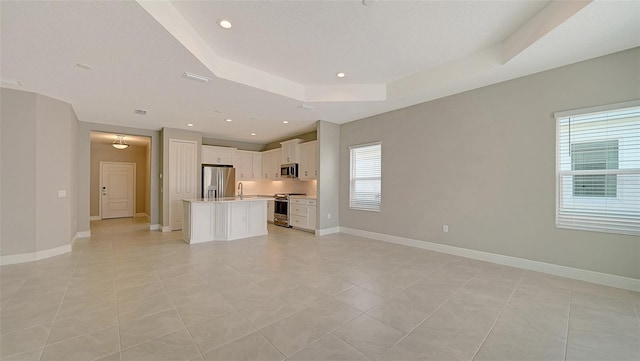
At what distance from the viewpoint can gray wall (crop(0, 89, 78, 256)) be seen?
3.89m

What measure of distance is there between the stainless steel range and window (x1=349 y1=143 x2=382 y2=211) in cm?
195

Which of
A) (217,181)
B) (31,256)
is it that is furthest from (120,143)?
(31,256)

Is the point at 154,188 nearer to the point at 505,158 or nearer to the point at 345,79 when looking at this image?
the point at 345,79

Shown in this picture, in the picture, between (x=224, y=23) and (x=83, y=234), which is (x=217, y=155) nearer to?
(x=83, y=234)

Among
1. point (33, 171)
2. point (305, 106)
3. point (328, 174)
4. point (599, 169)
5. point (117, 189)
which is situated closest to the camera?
point (599, 169)

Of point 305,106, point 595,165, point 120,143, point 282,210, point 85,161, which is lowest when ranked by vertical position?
point 282,210

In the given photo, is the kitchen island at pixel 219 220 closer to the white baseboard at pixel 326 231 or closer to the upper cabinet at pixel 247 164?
the white baseboard at pixel 326 231

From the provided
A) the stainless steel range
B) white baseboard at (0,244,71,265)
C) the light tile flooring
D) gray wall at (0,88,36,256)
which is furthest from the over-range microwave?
gray wall at (0,88,36,256)

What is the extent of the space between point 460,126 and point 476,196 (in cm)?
122

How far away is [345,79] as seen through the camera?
4.35 meters

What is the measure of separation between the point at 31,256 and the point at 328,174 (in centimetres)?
557

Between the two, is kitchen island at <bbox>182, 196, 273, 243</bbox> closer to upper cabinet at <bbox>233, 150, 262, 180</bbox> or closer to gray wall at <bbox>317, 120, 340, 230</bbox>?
gray wall at <bbox>317, 120, 340, 230</bbox>

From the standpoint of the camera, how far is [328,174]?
623 centimetres

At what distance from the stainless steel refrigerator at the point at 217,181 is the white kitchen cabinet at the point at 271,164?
1.13m
